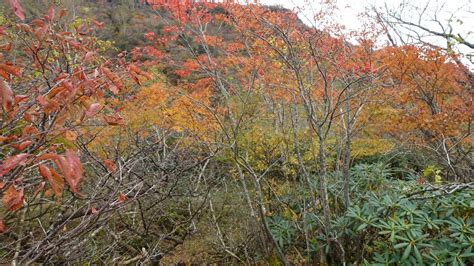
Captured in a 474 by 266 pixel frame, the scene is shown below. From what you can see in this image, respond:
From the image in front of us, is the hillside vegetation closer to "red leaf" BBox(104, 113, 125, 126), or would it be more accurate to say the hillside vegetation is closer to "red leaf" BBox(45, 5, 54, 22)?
"red leaf" BBox(104, 113, 125, 126)

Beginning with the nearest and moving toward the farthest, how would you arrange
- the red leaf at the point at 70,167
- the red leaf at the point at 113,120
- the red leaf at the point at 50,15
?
the red leaf at the point at 70,167 < the red leaf at the point at 113,120 < the red leaf at the point at 50,15

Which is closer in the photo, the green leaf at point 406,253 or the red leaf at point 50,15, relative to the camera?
the red leaf at point 50,15

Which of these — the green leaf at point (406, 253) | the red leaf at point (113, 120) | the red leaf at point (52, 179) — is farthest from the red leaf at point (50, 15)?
the green leaf at point (406, 253)

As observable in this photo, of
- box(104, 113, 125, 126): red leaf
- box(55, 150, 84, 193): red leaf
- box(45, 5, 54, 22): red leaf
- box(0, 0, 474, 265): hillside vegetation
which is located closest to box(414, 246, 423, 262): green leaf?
box(0, 0, 474, 265): hillside vegetation

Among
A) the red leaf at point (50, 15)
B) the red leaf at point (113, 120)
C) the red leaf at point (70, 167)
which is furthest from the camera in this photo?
the red leaf at point (50, 15)

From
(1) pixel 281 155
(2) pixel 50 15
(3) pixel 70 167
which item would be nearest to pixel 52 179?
(3) pixel 70 167

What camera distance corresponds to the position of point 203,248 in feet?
24.7

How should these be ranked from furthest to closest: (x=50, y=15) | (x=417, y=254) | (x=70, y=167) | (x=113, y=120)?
(x=417, y=254) → (x=50, y=15) → (x=113, y=120) → (x=70, y=167)

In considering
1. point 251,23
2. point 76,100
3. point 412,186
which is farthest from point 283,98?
point 76,100

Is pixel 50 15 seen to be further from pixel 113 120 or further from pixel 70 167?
pixel 70 167

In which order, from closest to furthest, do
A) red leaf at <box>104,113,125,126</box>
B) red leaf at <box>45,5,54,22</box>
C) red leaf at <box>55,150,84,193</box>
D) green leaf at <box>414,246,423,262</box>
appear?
red leaf at <box>55,150,84,193</box>
red leaf at <box>104,113,125,126</box>
red leaf at <box>45,5,54,22</box>
green leaf at <box>414,246,423,262</box>

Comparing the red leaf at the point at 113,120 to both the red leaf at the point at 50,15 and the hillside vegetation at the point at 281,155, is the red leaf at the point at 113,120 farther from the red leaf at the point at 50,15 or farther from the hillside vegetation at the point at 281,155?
the hillside vegetation at the point at 281,155

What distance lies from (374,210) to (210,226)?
391 centimetres

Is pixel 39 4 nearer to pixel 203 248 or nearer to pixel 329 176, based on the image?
pixel 203 248
